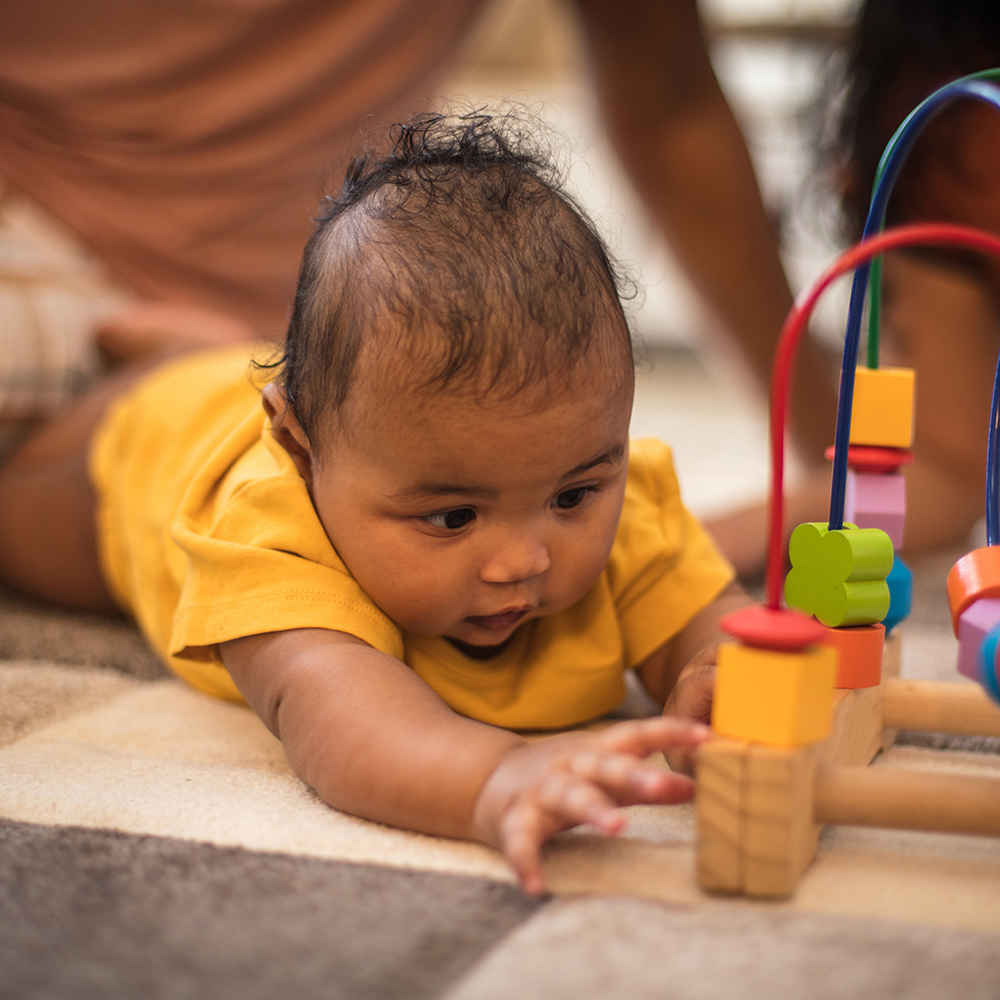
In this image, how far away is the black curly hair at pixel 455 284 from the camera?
587mm

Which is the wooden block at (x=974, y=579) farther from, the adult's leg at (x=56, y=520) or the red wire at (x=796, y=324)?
the adult's leg at (x=56, y=520)

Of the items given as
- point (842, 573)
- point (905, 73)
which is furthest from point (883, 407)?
point (905, 73)

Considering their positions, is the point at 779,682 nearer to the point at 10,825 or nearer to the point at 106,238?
the point at 10,825

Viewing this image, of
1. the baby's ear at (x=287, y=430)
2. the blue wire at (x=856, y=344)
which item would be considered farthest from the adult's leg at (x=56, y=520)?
the blue wire at (x=856, y=344)

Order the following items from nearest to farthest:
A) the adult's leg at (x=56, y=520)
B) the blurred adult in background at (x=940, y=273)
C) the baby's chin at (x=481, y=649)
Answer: the baby's chin at (x=481, y=649), the adult's leg at (x=56, y=520), the blurred adult in background at (x=940, y=273)

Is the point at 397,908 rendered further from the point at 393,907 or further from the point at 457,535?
the point at 457,535

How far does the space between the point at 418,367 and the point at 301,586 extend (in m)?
0.17

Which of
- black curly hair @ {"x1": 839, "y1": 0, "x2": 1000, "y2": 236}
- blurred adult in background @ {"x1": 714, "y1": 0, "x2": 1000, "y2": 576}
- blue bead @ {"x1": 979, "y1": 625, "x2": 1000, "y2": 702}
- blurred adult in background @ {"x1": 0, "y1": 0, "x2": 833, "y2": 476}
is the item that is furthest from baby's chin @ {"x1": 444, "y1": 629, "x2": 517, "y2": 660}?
black curly hair @ {"x1": 839, "y1": 0, "x2": 1000, "y2": 236}

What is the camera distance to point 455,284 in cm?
59

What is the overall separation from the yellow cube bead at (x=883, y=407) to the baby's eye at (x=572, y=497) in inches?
6.8

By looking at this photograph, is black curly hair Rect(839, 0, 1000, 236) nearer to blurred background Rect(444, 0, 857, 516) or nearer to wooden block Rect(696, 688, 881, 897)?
blurred background Rect(444, 0, 857, 516)

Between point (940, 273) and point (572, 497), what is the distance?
88cm

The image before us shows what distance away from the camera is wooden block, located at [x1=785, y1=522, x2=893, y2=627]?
561 millimetres

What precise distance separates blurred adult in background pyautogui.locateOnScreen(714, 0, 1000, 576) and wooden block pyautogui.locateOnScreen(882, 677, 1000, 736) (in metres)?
0.53
